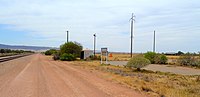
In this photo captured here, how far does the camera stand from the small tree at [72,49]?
75.9 m

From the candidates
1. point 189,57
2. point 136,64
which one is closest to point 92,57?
point 189,57

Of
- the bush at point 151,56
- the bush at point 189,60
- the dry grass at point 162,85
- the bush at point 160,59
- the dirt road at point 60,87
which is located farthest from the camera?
the bush at point 151,56

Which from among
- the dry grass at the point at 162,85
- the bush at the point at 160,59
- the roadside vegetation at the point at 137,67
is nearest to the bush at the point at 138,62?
the roadside vegetation at the point at 137,67

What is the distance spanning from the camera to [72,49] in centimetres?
7675

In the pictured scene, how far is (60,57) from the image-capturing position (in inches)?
2867

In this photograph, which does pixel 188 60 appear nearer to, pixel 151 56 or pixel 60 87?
pixel 151 56

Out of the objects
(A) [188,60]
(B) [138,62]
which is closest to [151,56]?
(A) [188,60]

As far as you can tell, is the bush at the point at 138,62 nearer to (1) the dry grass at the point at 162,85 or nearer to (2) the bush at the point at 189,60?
(1) the dry grass at the point at 162,85

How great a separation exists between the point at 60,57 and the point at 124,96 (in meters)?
60.5

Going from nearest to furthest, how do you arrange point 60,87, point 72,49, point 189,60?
point 60,87
point 189,60
point 72,49

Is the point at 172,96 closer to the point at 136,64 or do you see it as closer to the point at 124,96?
the point at 124,96

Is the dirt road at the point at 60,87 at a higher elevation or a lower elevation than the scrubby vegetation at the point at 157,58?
lower

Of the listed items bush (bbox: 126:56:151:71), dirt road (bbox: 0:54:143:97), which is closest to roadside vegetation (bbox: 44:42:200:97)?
bush (bbox: 126:56:151:71)

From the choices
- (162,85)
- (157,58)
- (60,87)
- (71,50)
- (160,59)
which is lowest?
(162,85)
